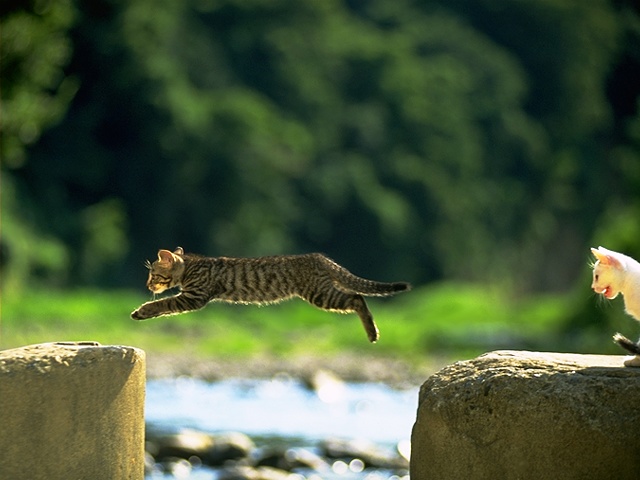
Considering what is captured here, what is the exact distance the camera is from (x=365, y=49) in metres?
71.4

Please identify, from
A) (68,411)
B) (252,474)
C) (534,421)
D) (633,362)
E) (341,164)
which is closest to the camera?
(68,411)

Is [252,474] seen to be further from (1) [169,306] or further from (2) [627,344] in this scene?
(2) [627,344]

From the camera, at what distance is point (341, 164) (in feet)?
214

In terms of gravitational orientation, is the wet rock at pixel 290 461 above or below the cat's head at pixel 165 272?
above

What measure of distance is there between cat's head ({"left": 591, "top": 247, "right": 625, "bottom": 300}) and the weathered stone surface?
58 cm

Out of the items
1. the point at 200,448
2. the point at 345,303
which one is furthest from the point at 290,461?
the point at 345,303

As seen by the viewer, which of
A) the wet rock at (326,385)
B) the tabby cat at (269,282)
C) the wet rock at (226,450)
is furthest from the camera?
the wet rock at (326,385)

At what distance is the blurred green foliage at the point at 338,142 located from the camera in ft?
177

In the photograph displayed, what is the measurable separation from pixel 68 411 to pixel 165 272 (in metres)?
1.71

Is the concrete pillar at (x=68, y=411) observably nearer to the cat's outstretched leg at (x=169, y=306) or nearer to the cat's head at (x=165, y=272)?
the cat's outstretched leg at (x=169, y=306)

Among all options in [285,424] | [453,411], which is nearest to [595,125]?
[285,424]

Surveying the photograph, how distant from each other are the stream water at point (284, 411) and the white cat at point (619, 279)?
419 inches

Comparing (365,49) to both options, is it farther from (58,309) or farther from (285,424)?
(285,424)

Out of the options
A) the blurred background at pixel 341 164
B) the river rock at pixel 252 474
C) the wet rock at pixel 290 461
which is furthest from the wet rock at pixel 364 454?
the blurred background at pixel 341 164
